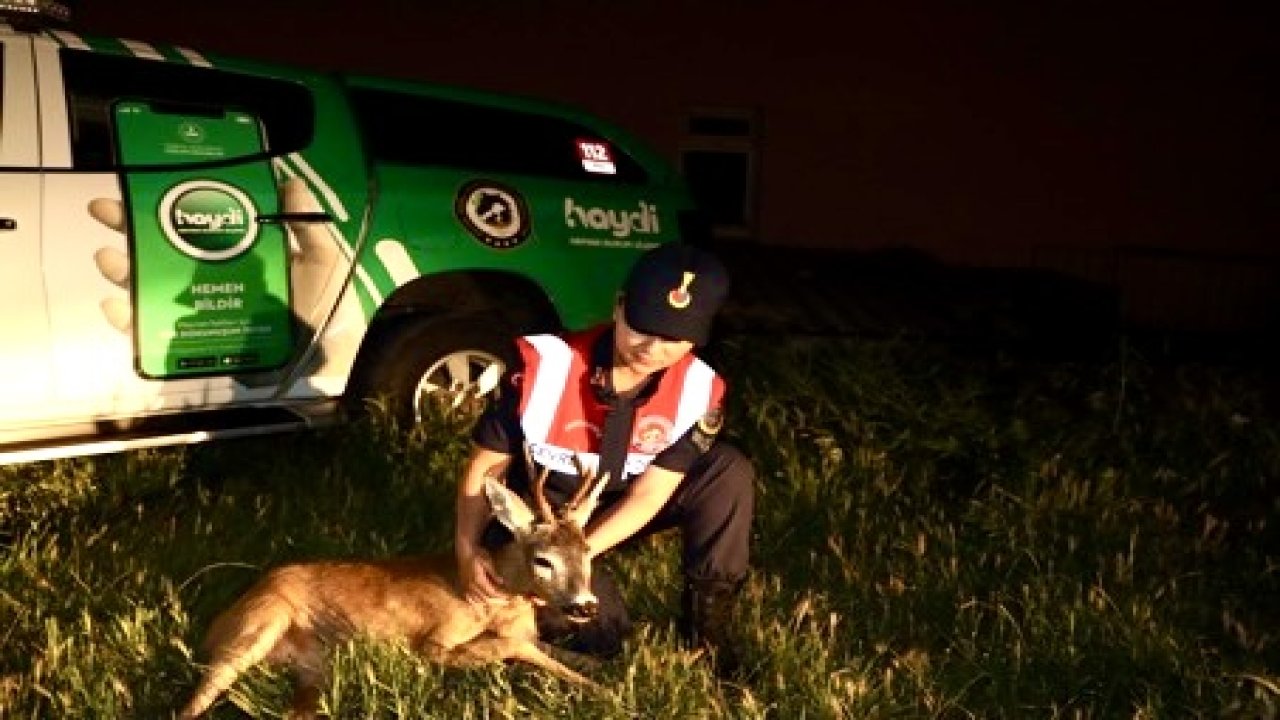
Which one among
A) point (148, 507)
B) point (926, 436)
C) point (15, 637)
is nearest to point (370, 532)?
point (148, 507)

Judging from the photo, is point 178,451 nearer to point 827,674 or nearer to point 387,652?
point 387,652

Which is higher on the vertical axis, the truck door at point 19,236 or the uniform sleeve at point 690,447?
the truck door at point 19,236

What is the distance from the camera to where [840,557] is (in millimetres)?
4164

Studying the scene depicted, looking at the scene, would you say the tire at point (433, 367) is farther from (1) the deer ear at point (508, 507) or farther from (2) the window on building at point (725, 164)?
(2) the window on building at point (725, 164)

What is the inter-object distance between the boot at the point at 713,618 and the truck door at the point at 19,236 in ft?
7.89

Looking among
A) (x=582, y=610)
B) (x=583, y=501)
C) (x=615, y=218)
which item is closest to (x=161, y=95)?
(x=615, y=218)

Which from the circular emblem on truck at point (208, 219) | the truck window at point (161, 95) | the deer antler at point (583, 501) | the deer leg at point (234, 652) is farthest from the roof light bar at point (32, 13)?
the deer antler at point (583, 501)

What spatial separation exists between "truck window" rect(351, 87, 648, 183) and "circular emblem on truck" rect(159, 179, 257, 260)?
25.5 inches

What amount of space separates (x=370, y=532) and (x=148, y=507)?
0.86 meters

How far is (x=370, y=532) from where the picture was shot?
14.2 feet

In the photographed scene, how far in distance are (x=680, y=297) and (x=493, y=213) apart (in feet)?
7.55

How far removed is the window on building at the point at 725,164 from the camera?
1231 cm

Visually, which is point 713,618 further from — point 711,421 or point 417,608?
point 417,608

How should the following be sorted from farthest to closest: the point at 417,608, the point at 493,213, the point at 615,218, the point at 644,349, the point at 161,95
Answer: the point at 615,218 < the point at 493,213 < the point at 161,95 < the point at 417,608 < the point at 644,349
